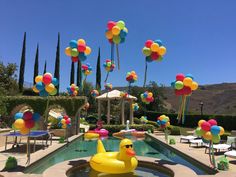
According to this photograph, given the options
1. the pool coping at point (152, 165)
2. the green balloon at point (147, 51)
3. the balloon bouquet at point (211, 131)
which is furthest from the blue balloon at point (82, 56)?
the balloon bouquet at point (211, 131)

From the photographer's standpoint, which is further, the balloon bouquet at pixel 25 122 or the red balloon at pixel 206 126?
the red balloon at pixel 206 126

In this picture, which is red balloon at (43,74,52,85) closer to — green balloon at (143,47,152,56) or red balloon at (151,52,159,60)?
green balloon at (143,47,152,56)

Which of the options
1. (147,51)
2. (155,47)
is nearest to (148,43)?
(147,51)

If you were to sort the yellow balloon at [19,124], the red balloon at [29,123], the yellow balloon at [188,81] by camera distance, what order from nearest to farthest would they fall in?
the yellow balloon at [19,124], the red balloon at [29,123], the yellow balloon at [188,81]

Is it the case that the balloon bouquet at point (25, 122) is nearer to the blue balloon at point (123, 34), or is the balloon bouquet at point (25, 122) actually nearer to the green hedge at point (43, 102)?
the blue balloon at point (123, 34)

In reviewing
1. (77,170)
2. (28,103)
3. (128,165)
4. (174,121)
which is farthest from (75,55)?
(174,121)

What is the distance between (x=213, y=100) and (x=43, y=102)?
46.4 m

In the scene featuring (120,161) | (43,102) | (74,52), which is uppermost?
(74,52)

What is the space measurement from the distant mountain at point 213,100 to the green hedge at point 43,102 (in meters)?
36.5

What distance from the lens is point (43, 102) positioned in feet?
79.9

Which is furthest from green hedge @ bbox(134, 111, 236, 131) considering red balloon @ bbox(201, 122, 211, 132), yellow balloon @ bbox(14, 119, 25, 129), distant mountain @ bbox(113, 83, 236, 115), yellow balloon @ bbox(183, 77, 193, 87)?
yellow balloon @ bbox(14, 119, 25, 129)

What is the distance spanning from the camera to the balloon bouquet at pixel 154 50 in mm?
13952

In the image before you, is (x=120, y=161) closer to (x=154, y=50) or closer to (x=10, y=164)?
(x=10, y=164)

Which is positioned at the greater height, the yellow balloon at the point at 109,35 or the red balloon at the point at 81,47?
the yellow balloon at the point at 109,35
